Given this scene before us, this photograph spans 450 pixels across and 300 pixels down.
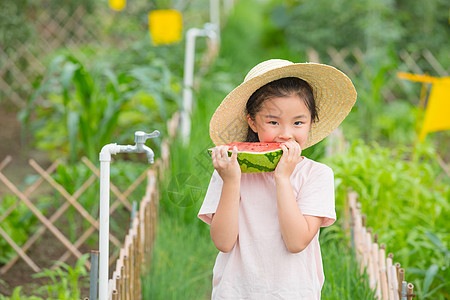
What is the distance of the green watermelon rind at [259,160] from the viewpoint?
1400mm

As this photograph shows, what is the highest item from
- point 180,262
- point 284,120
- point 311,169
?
point 284,120

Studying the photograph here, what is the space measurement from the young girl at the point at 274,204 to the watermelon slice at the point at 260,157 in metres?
0.02

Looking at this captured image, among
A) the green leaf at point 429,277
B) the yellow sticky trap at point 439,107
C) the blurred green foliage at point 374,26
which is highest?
the blurred green foliage at point 374,26

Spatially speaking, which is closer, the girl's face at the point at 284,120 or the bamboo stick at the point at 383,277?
the girl's face at the point at 284,120

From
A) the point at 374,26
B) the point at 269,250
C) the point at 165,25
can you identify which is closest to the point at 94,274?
the point at 269,250

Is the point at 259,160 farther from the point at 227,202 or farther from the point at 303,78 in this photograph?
the point at 303,78

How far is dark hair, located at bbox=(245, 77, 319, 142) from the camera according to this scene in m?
Answer: 1.53

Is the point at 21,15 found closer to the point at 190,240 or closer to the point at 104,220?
the point at 190,240

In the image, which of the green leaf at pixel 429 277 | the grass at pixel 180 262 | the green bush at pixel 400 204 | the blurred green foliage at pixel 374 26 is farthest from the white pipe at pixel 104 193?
the blurred green foliage at pixel 374 26

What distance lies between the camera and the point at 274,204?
150 centimetres

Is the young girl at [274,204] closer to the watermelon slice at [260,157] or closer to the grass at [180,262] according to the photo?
the watermelon slice at [260,157]

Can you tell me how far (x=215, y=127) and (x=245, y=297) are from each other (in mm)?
500

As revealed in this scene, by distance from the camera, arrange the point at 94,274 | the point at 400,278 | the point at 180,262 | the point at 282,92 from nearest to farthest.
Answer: the point at 282,92
the point at 94,274
the point at 400,278
the point at 180,262

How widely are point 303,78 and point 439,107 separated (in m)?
2.29
